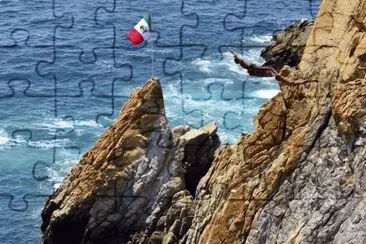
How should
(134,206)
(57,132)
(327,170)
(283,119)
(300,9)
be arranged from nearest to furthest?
(327,170) < (283,119) < (134,206) < (57,132) < (300,9)

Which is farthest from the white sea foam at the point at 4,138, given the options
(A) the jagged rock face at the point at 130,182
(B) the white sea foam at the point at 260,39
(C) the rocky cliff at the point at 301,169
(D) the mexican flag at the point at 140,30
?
(D) the mexican flag at the point at 140,30

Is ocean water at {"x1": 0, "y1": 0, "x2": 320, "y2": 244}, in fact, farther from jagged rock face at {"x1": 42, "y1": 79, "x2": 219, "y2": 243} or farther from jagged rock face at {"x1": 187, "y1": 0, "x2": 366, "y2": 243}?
jagged rock face at {"x1": 187, "y1": 0, "x2": 366, "y2": 243}

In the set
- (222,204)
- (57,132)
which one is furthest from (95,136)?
(222,204)

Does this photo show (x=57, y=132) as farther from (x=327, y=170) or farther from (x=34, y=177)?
(x=327, y=170)

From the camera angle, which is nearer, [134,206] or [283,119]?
[283,119]

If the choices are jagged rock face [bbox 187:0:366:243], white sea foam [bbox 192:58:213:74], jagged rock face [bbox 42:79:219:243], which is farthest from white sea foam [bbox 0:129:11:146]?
jagged rock face [bbox 187:0:366:243]

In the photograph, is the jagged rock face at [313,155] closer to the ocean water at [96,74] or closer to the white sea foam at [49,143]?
the ocean water at [96,74]

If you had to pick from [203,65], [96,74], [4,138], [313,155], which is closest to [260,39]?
[203,65]

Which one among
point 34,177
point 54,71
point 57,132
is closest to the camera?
point 34,177
